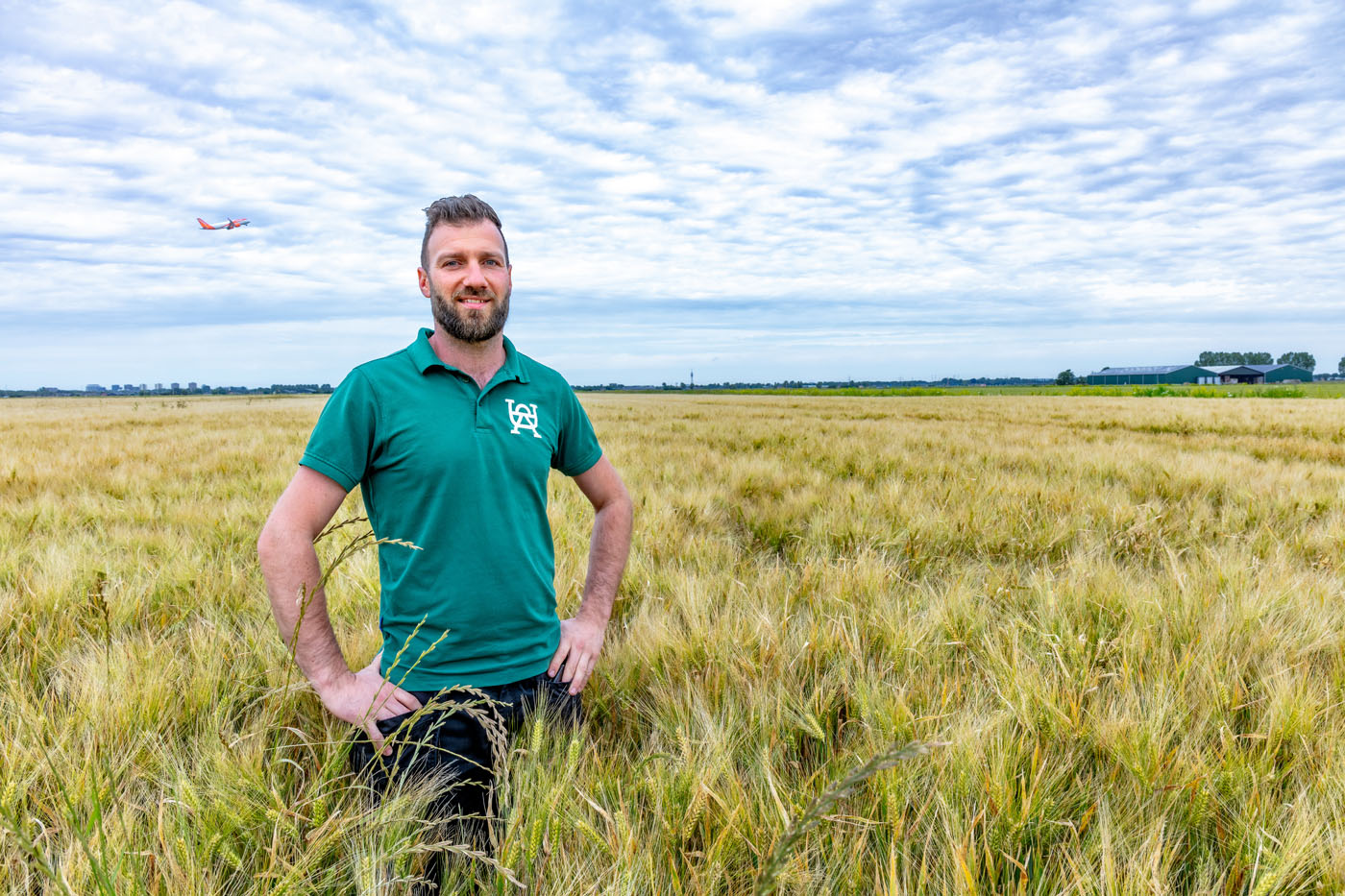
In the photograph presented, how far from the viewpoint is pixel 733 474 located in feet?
22.6

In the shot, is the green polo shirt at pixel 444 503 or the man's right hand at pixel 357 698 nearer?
the man's right hand at pixel 357 698

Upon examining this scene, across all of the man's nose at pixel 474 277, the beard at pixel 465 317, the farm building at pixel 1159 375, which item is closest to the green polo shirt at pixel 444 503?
the beard at pixel 465 317

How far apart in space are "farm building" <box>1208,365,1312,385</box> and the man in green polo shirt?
138 m

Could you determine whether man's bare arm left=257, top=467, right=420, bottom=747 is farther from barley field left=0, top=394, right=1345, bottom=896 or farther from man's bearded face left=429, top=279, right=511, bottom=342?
man's bearded face left=429, top=279, right=511, bottom=342

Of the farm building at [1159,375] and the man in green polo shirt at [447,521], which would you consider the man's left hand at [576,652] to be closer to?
the man in green polo shirt at [447,521]

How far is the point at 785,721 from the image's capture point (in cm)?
200

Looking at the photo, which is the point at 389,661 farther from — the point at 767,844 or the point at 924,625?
the point at 924,625

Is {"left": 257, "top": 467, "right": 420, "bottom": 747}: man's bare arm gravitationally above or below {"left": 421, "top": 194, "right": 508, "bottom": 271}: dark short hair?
below

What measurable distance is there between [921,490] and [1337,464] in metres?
5.94

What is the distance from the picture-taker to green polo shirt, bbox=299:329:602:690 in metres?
1.93

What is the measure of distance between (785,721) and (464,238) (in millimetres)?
1804

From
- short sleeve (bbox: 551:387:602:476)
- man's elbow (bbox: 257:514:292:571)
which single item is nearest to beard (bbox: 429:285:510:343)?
short sleeve (bbox: 551:387:602:476)

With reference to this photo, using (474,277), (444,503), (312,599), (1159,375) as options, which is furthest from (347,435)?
(1159,375)

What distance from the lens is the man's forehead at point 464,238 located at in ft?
6.87
